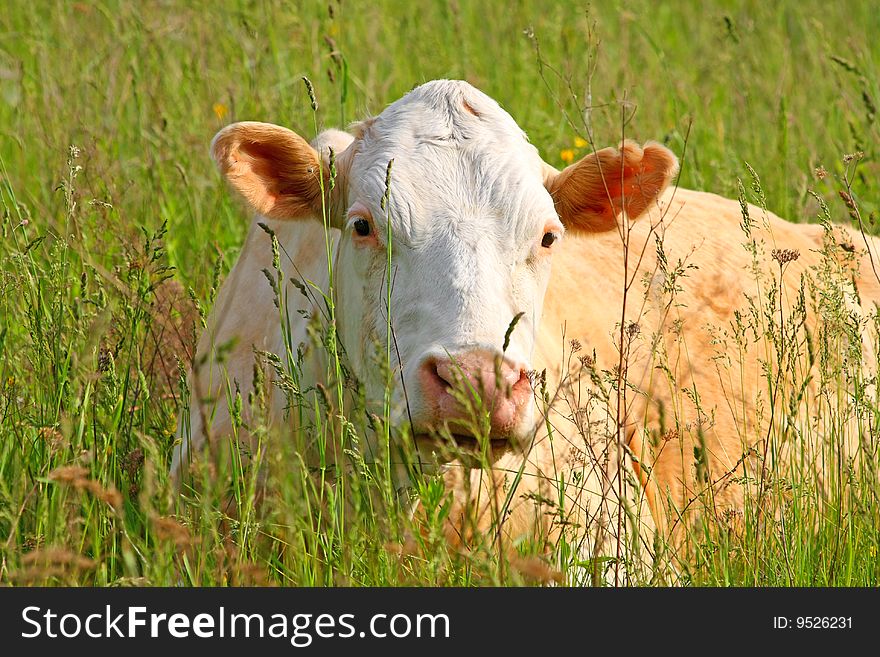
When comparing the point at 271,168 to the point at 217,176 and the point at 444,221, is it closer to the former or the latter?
the point at 444,221

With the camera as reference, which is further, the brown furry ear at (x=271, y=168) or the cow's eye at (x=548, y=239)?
the brown furry ear at (x=271, y=168)

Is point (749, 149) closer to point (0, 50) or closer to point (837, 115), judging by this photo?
point (837, 115)

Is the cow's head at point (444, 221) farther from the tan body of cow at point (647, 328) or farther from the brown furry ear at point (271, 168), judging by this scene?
the tan body of cow at point (647, 328)

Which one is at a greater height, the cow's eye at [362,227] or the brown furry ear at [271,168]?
the brown furry ear at [271,168]

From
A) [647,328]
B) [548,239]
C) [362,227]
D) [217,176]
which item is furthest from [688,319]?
[217,176]

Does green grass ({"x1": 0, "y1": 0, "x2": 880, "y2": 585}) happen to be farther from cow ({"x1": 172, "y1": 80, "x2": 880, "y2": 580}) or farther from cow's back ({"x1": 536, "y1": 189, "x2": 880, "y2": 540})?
cow's back ({"x1": 536, "y1": 189, "x2": 880, "y2": 540})

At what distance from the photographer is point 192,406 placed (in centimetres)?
416

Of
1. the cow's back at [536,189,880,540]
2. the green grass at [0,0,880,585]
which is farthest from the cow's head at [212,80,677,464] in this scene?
the cow's back at [536,189,880,540]

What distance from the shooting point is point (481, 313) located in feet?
9.79

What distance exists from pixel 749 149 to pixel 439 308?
13.8 feet

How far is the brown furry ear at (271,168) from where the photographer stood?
3.54m

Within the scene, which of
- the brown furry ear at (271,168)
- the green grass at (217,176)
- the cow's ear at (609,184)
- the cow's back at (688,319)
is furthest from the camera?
the cow's back at (688,319)

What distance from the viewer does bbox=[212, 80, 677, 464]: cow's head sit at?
2877mm

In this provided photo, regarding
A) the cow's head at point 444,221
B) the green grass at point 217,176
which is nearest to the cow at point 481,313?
the cow's head at point 444,221
